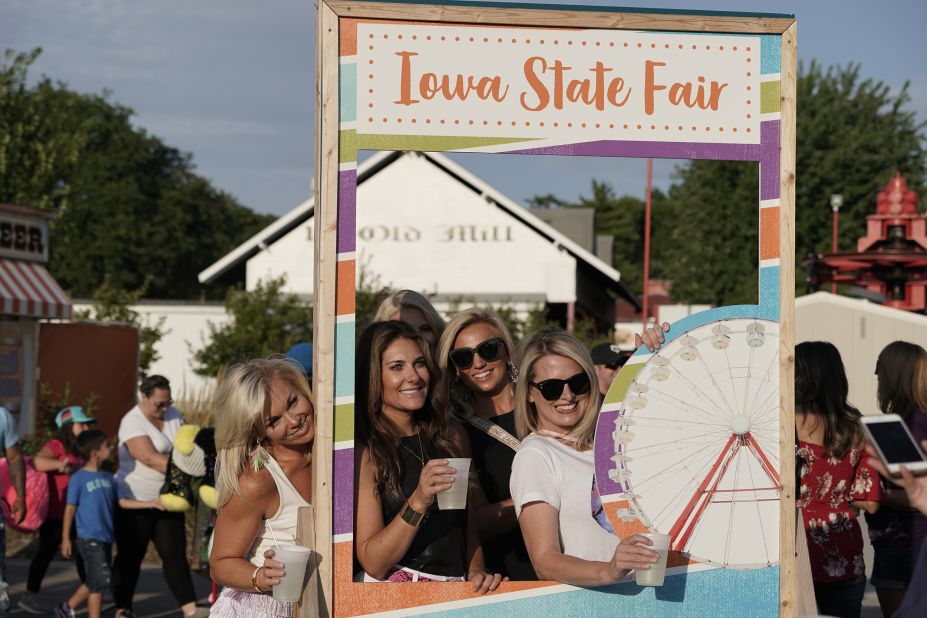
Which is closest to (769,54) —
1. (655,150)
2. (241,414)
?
(655,150)

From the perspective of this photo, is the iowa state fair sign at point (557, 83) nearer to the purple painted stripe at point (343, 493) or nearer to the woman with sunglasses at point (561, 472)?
the woman with sunglasses at point (561, 472)

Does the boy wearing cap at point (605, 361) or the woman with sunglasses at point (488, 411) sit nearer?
the woman with sunglasses at point (488, 411)

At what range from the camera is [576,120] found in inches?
142

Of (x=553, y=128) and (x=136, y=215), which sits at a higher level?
(x=136, y=215)

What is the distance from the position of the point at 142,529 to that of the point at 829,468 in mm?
5109

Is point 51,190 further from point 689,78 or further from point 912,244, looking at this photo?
point 689,78

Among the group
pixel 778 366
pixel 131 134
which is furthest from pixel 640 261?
pixel 778 366

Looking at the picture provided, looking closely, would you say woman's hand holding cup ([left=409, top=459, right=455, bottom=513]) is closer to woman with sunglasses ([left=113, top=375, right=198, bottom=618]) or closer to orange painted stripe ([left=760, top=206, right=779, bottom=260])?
orange painted stripe ([left=760, top=206, right=779, bottom=260])

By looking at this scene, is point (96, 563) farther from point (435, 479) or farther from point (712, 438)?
point (712, 438)

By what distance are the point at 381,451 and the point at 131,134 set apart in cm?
7075

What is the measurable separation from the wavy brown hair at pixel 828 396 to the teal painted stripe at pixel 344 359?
215 centimetres

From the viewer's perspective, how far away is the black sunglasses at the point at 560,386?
3.79 m

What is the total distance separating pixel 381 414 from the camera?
3.73 meters

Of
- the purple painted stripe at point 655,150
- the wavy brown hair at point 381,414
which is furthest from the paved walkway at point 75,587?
the purple painted stripe at point 655,150
